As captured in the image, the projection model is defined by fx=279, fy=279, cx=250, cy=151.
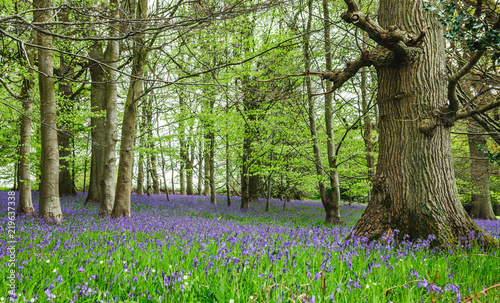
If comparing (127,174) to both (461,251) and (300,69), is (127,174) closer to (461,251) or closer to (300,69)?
(300,69)

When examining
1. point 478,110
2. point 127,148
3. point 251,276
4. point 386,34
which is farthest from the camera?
point 127,148

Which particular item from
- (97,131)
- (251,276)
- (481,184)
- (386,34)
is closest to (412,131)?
(386,34)

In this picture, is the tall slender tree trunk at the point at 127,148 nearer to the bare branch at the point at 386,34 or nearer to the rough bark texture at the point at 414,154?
the bare branch at the point at 386,34

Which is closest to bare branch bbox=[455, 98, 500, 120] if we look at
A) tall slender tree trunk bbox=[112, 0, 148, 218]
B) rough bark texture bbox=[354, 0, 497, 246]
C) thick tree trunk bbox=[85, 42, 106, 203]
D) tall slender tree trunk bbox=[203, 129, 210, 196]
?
rough bark texture bbox=[354, 0, 497, 246]

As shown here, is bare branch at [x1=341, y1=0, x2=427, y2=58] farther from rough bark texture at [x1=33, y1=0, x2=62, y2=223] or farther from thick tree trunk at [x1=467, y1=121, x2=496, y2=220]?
thick tree trunk at [x1=467, y1=121, x2=496, y2=220]

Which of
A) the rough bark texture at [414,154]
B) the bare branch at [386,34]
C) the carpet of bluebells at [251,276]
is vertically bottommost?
the carpet of bluebells at [251,276]

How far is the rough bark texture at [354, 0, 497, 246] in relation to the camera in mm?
3791

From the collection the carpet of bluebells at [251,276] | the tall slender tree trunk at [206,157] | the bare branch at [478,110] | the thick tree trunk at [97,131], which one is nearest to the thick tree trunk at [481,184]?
the bare branch at [478,110]

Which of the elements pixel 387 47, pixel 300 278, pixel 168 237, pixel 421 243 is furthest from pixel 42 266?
pixel 387 47

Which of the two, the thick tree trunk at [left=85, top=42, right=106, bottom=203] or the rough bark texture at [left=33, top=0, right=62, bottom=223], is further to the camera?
the thick tree trunk at [left=85, top=42, right=106, bottom=203]

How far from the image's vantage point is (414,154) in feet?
12.9

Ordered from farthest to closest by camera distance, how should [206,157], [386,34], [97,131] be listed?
1. [206,157]
2. [97,131]
3. [386,34]

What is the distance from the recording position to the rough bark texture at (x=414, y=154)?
12.4 feet

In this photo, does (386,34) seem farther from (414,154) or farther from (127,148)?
(127,148)
